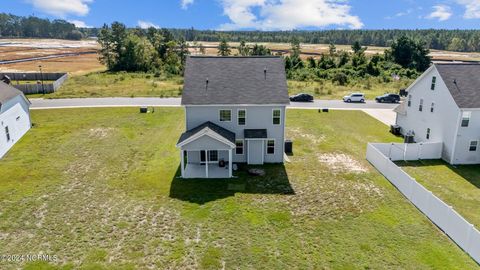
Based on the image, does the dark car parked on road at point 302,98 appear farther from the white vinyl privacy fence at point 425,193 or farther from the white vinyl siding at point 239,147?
the white vinyl siding at point 239,147

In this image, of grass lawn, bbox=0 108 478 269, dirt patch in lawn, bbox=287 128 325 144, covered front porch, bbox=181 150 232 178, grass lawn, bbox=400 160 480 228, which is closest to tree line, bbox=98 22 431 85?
dirt patch in lawn, bbox=287 128 325 144

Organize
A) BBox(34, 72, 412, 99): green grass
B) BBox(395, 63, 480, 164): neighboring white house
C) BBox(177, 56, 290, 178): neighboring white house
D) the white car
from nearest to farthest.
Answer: BBox(177, 56, 290, 178): neighboring white house < BBox(395, 63, 480, 164): neighboring white house < the white car < BBox(34, 72, 412, 99): green grass

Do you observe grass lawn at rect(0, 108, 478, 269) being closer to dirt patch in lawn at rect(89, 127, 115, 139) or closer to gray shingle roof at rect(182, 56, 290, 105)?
dirt patch in lawn at rect(89, 127, 115, 139)

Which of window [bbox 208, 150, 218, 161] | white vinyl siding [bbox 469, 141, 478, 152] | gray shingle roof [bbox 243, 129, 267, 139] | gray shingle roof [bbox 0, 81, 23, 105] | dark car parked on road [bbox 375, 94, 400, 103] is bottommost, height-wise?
window [bbox 208, 150, 218, 161]

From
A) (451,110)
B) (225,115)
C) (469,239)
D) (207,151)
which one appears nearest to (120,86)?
(225,115)

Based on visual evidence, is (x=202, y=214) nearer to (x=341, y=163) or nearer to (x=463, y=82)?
(x=341, y=163)

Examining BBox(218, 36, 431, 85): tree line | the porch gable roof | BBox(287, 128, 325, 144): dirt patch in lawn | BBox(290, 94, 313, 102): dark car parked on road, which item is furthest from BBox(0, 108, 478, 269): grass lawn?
BBox(218, 36, 431, 85): tree line

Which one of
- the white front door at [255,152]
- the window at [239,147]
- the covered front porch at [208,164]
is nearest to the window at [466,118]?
the white front door at [255,152]

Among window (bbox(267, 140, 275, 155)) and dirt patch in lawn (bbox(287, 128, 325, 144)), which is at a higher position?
window (bbox(267, 140, 275, 155))

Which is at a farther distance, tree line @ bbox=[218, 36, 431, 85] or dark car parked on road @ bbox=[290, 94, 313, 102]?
tree line @ bbox=[218, 36, 431, 85]

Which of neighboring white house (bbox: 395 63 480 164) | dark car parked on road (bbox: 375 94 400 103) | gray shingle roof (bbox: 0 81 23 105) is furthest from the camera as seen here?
dark car parked on road (bbox: 375 94 400 103)
